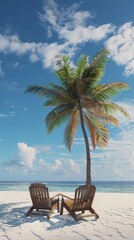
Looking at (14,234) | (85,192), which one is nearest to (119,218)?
(85,192)

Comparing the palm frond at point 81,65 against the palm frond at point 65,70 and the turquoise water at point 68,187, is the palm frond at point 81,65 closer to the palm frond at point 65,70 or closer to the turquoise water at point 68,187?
the palm frond at point 65,70

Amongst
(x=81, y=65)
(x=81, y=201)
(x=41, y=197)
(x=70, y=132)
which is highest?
(x=81, y=65)

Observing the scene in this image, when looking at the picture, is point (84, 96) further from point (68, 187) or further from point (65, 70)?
point (68, 187)

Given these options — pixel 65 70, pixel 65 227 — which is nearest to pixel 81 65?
pixel 65 70

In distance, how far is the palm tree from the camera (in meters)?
13.5

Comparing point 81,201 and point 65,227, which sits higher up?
point 81,201

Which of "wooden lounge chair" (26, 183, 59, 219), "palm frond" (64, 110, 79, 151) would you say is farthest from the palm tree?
"wooden lounge chair" (26, 183, 59, 219)

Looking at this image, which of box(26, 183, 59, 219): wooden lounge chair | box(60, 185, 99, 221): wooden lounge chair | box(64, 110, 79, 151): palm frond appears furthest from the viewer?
box(64, 110, 79, 151): palm frond

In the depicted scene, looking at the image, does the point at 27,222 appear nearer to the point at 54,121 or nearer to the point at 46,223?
the point at 46,223

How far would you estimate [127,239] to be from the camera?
21.1 feet

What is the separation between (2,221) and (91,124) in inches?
275

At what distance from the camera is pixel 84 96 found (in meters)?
13.6

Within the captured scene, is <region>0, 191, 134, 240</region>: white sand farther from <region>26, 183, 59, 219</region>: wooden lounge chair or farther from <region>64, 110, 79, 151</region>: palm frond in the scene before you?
<region>64, 110, 79, 151</region>: palm frond

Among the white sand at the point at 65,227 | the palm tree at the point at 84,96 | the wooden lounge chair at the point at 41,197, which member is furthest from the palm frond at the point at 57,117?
the wooden lounge chair at the point at 41,197
